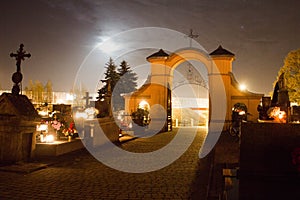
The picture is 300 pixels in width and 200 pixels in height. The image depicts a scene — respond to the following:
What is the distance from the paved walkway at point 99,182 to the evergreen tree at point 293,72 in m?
30.0

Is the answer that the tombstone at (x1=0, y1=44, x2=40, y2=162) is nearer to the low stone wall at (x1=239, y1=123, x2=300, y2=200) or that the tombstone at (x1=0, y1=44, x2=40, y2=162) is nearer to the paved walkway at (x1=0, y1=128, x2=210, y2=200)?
the paved walkway at (x1=0, y1=128, x2=210, y2=200)

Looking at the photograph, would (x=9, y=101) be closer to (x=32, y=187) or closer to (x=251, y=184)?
(x=32, y=187)

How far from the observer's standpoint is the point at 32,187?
7.31 meters

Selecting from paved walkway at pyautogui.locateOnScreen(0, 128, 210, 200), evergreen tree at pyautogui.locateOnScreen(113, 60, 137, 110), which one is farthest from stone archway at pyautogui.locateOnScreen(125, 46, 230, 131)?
evergreen tree at pyautogui.locateOnScreen(113, 60, 137, 110)

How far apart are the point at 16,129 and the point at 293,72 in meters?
35.1

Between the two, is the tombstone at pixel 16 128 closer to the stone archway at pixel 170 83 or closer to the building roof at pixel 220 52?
the stone archway at pixel 170 83

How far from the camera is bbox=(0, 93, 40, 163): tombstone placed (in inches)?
392

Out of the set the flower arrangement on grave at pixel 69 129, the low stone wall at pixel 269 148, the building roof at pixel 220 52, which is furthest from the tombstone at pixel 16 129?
the building roof at pixel 220 52

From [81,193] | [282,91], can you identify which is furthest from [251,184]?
[282,91]

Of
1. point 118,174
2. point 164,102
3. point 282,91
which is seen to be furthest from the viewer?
point 164,102

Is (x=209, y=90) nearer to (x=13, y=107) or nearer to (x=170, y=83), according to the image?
(x=170, y=83)

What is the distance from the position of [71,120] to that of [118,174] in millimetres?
5954

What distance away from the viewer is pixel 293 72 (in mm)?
37344

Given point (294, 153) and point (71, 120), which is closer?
point (294, 153)
